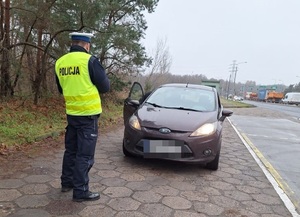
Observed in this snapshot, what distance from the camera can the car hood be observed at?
4691 mm

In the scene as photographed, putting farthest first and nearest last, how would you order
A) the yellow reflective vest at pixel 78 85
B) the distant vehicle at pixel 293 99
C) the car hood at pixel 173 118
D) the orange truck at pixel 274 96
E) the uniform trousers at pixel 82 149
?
1. the orange truck at pixel 274 96
2. the distant vehicle at pixel 293 99
3. the car hood at pixel 173 118
4. the uniform trousers at pixel 82 149
5. the yellow reflective vest at pixel 78 85

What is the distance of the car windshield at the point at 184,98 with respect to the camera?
5582 millimetres

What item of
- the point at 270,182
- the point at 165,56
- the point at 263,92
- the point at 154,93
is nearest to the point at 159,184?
the point at 270,182

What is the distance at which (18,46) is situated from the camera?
862 cm

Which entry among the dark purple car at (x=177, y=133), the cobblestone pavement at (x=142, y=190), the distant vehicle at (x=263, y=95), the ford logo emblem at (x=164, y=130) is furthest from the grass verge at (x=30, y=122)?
the distant vehicle at (x=263, y=95)

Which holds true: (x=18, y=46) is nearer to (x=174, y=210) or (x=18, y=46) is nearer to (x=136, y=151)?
(x=136, y=151)

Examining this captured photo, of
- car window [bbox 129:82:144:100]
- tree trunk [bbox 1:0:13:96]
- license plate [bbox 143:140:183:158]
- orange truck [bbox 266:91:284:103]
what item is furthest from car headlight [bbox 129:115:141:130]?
orange truck [bbox 266:91:284:103]

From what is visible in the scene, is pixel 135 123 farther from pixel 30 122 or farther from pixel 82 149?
pixel 30 122

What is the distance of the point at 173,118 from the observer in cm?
488

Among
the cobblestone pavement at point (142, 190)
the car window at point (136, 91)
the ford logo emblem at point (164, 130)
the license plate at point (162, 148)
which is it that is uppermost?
the car window at point (136, 91)

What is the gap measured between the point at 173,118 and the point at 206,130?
0.57 meters

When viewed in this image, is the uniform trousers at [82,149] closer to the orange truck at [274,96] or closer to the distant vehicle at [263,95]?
the orange truck at [274,96]

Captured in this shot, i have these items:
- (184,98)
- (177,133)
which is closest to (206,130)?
(177,133)

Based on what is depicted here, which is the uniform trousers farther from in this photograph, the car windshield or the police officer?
the car windshield
